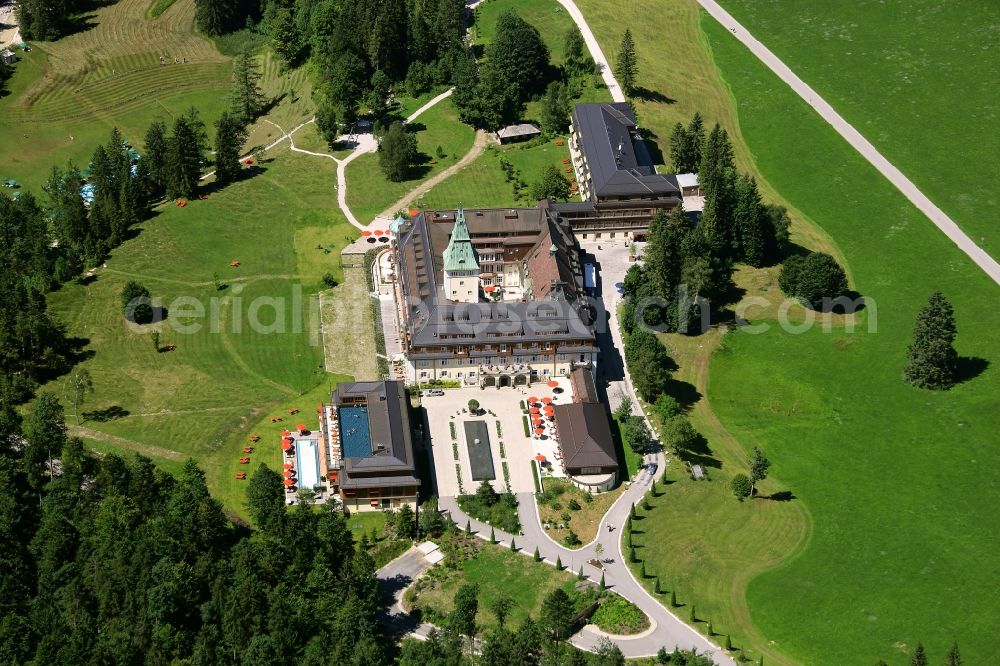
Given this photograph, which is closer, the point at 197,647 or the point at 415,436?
the point at 197,647

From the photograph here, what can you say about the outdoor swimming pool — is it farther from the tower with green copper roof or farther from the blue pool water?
the tower with green copper roof

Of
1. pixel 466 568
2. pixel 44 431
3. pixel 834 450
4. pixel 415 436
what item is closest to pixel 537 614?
pixel 466 568

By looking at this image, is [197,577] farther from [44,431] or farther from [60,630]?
[44,431]

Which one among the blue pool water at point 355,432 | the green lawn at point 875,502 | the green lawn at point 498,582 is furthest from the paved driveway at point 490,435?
the green lawn at point 875,502

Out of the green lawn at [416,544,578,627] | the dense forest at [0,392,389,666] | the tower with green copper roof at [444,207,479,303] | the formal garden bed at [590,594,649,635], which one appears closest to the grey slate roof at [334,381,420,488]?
the dense forest at [0,392,389,666]

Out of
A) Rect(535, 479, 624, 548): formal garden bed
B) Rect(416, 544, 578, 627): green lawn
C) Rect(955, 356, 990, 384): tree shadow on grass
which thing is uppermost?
Rect(955, 356, 990, 384): tree shadow on grass

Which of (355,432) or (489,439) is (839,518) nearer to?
(489,439)
